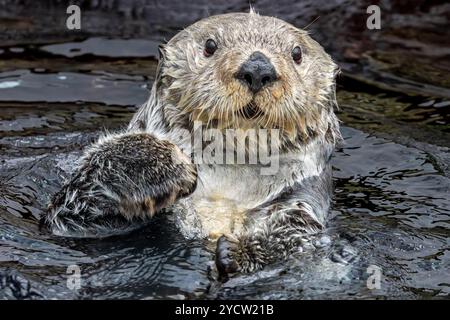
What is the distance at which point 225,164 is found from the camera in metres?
5.69

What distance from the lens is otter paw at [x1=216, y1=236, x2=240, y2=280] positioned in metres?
4.98

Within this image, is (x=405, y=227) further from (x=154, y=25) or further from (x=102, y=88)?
(x=154, y=25)

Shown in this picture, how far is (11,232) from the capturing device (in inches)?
216

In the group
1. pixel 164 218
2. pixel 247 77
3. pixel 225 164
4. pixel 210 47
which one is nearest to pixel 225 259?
pixel 164 218

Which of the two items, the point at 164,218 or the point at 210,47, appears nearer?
the point at 164,218

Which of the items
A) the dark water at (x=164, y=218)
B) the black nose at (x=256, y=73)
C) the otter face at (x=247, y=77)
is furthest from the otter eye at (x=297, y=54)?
the dark water at (x=164, y=218)

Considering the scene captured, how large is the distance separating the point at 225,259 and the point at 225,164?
0.86m

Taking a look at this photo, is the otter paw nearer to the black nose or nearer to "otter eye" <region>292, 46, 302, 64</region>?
the black nose

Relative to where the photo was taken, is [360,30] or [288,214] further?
[360,30]

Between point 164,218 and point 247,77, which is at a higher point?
point 247,77

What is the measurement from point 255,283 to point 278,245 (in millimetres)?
456

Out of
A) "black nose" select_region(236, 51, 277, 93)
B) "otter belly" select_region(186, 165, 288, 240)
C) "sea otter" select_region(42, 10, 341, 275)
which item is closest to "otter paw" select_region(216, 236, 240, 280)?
"sea otter" select_region(42, 10, 341, 275)

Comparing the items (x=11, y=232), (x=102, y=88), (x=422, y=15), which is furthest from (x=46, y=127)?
(x=422, y=15)

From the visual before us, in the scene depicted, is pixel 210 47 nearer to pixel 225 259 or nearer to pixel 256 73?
pixel 256 73
